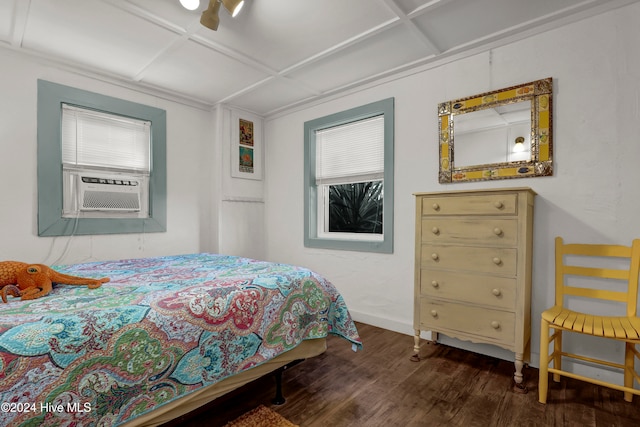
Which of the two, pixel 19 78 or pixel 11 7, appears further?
pixel 19 78

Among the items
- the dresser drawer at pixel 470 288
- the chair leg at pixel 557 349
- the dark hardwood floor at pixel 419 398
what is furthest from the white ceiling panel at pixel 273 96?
the chair leg at pixel 557 349

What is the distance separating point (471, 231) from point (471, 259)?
0.20 metres

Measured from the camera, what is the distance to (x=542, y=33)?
2.24 m

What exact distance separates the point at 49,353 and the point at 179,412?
0.58 m

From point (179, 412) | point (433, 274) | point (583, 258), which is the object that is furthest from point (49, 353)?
point (583, 258)

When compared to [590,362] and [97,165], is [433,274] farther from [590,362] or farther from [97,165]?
[97,165]

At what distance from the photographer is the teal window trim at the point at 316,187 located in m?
→ 3.03

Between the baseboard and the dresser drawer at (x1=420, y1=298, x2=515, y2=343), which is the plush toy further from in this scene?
the baseboard

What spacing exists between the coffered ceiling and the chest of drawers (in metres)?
1.25

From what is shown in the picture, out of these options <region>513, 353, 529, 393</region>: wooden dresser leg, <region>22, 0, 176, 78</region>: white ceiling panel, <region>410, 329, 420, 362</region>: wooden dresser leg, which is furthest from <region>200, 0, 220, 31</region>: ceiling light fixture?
<region>513, 353, 529, 393</region>: wooden dresser leg

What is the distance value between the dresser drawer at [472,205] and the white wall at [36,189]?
255 cm

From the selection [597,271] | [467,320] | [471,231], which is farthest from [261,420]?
[597,271]

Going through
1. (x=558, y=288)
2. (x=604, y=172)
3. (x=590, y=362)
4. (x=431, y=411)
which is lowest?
(x=431, y=411)

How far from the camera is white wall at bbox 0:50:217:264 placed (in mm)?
2484
